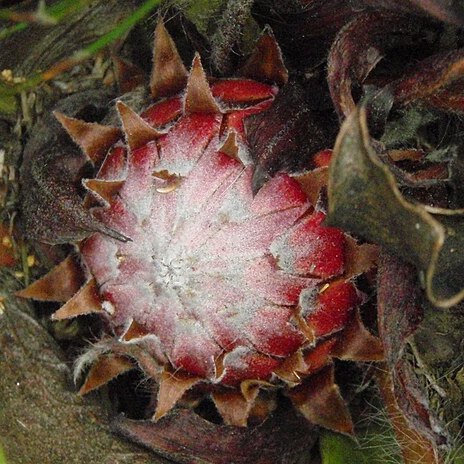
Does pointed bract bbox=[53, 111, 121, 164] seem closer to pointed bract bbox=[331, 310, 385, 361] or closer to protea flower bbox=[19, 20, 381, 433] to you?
protea flower bbox=[19, 20, 381, 433]

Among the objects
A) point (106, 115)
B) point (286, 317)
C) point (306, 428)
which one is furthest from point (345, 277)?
point (106, 115)

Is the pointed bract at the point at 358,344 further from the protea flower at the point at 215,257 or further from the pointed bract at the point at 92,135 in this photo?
the pointed bract at the point at 92,135

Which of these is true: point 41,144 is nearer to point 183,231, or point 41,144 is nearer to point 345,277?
point 183,231

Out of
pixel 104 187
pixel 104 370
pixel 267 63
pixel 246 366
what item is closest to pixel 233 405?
pixel 246 366

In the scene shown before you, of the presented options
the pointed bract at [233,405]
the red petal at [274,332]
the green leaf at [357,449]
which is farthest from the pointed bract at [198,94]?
the green leaf at [357,449]

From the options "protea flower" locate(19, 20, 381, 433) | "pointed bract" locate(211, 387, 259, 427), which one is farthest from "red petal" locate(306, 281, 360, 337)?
"pointed bract" locate(211, 387, 259, 427)

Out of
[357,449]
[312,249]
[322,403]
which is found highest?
[312,249]

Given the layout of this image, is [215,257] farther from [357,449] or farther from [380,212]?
[357,449]
